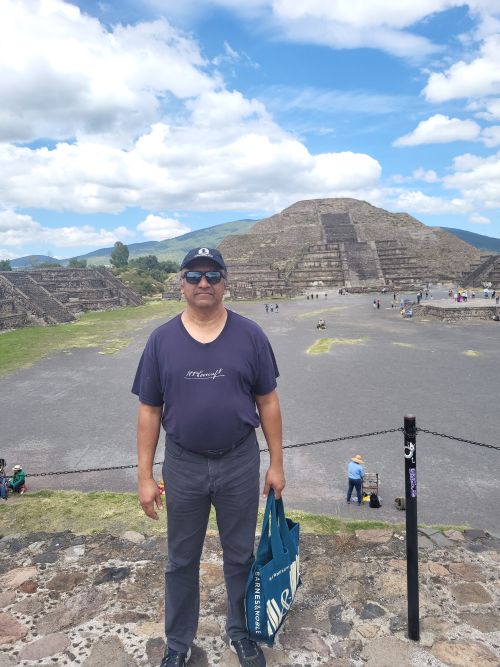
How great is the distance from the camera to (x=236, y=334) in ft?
9.09

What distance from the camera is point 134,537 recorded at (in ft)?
15.9

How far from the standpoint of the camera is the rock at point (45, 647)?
3.03 metres

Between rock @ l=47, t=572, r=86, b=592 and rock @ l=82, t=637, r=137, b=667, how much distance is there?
0.83 m

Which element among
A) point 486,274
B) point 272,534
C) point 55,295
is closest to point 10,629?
point 272,534

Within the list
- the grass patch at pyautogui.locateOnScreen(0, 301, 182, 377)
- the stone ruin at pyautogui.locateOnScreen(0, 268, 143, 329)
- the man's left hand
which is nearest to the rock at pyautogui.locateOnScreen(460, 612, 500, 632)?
the man's left hand

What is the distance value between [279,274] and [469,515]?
164 feet

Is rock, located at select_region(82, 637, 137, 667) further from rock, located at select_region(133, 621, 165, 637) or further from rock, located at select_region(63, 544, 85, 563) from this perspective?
rock, located at select_region(63, 544, 85, 563)

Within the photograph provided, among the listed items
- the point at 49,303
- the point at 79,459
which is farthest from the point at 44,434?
the point at 49,303

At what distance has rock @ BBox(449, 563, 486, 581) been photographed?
3.85 metres

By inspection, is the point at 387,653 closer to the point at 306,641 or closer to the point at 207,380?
the point at 306,641

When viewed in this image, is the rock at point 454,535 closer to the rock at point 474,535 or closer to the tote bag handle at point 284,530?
the rock at point 474,535

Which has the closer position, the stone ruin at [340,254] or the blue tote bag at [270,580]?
the blue tote bag at [270,580]

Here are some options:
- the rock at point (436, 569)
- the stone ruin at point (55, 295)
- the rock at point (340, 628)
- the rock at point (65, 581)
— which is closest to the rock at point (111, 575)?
the rock at point (65, 581)

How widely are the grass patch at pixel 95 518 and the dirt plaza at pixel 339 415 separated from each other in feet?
4.02
